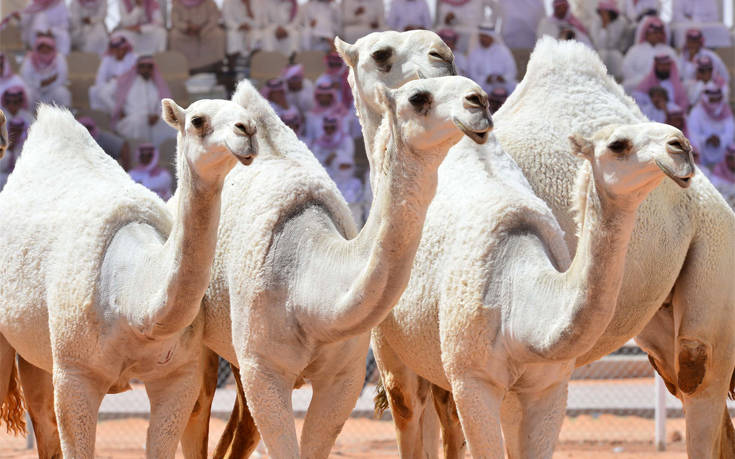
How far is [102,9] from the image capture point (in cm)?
1454

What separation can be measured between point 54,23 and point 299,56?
9.52 feet

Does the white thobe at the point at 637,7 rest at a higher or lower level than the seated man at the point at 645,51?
higher

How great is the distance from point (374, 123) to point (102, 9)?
936cm

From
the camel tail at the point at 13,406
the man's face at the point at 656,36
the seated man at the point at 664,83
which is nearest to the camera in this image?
the camel tail at the point at 13,406

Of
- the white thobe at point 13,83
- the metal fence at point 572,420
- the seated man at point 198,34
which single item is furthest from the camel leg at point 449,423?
the white thobe at point 13,83


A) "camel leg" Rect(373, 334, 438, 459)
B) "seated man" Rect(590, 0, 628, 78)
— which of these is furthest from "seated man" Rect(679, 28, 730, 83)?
"camel leg" Rect(373, 334, 438, 459)

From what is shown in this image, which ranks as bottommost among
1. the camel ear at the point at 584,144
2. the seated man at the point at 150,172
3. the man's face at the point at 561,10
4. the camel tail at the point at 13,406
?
the seated man at the point at 150,172

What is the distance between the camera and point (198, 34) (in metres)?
14.5

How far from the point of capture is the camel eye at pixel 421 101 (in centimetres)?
437

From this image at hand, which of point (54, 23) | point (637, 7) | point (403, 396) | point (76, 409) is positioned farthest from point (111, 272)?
point (637, 7)

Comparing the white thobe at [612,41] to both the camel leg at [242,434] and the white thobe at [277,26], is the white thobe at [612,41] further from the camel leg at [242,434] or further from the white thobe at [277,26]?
the camel leg at [242,434]

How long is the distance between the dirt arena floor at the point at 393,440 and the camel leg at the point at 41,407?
10.4 ft

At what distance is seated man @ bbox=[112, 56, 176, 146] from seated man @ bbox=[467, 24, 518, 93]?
3.54 m

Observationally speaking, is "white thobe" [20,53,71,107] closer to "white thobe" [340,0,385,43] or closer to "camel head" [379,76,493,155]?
"white thobe" [340,0,385,43]
